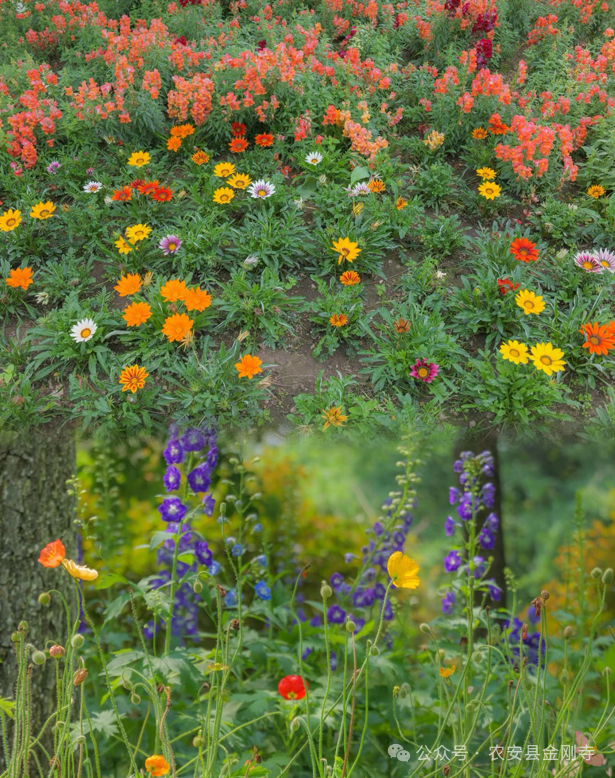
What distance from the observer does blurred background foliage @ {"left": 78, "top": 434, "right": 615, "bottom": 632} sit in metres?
3.24

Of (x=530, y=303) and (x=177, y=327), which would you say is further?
(x=530, y=303)

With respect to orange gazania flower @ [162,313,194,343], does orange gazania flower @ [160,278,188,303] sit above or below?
above

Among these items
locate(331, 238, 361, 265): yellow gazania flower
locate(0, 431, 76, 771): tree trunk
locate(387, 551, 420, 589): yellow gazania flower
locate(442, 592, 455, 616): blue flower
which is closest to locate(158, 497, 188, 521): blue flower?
locate(0, 431, 76, 771): tree trunk

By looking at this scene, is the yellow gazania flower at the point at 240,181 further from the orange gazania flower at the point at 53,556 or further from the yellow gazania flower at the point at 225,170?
the orange gazania flower at the point at 53,556

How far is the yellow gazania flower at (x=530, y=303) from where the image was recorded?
11.5 ft

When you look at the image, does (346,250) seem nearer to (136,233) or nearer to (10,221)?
(136,233)

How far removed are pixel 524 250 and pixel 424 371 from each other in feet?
3.38

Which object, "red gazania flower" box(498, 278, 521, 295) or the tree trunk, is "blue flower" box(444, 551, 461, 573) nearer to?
the tree trunk

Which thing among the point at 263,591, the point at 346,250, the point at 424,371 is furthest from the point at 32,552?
the point at 346,250

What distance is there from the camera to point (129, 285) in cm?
357

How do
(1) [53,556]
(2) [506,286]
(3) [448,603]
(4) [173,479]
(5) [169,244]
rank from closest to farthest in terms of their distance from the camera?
(1) [53,556]
(4) [173,479]
(3) [448,603]
(2) [506,286]
(5) [169,244]

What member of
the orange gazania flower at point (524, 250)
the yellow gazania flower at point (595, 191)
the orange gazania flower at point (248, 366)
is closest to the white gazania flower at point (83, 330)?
the orange gazania flower at point (248, 366)

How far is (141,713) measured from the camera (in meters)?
2.65

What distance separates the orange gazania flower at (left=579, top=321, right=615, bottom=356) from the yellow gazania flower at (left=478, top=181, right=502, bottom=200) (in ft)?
3.91
